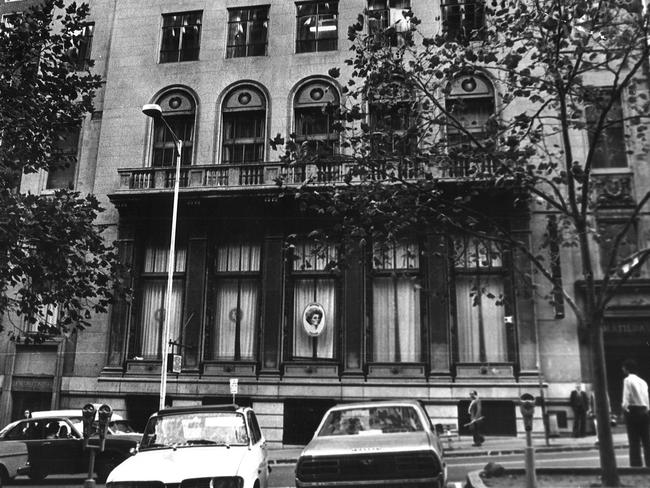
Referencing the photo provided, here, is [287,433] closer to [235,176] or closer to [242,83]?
[235,176]

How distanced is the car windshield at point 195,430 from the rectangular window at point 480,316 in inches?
531

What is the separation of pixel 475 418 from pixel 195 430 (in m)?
12.0

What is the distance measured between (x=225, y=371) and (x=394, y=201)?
1284 centimetres

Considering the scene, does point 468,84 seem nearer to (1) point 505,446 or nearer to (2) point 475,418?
(2) point 475,418

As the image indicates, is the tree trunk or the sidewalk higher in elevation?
the tree trunk

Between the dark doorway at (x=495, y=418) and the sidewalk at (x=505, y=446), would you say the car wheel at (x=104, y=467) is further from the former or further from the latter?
the dark doorway at (x=495, y=418)

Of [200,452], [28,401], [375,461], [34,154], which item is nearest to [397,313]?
[34,154]

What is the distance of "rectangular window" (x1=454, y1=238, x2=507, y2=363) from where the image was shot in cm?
2106

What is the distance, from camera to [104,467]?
1345 cm

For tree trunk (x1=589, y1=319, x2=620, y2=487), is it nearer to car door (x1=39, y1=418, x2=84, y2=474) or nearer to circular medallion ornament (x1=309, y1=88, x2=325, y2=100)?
car door (x1=39, y1=418, x2=84, y2=474)

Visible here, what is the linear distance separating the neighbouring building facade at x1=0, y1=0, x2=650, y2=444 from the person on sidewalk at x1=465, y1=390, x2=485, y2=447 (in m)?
1.39

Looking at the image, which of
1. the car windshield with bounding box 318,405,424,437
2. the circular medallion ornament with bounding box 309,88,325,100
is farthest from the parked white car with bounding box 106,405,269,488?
the circular medallion ornament with bounding box 309,88,325,100

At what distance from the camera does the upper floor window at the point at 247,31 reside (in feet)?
84.6

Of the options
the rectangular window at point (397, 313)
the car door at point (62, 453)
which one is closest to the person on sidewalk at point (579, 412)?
the rectangular window at point (397, 313)
